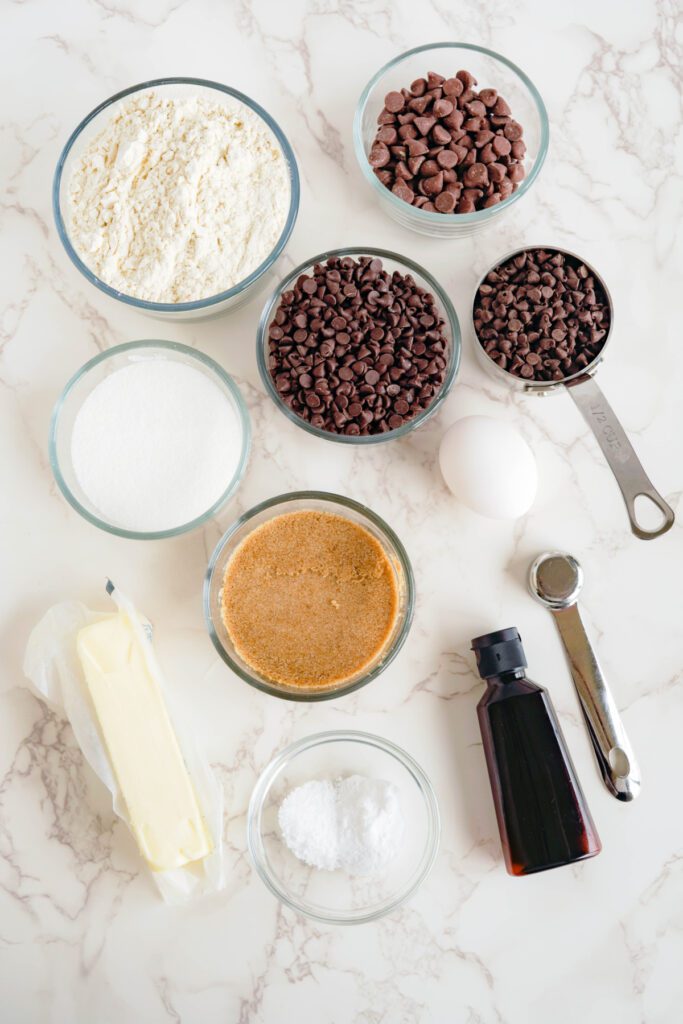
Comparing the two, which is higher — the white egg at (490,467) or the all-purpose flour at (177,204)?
the all-purpose flour at (177,204)

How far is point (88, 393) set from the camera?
1309 mm

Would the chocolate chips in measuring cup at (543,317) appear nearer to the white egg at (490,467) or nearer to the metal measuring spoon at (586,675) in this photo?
the white egg at (490,467)

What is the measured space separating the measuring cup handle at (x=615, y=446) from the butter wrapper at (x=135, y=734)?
0.84 m

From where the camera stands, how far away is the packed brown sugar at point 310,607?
1.25 m

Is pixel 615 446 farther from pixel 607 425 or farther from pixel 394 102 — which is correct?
pixel 394 102

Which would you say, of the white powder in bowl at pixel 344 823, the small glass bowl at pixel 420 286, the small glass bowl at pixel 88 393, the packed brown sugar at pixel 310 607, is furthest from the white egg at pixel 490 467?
the white powder in bowl at pixel 344 823

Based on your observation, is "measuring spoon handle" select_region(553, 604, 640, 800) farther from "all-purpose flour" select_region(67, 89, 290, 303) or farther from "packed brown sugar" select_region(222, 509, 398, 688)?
"all-purpose flour" select_region(67, 89, 290, 303)

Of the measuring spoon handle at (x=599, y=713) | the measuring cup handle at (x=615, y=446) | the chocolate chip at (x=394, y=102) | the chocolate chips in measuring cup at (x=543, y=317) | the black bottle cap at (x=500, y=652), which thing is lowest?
the measuring spoon handle at (x=599, y=713)

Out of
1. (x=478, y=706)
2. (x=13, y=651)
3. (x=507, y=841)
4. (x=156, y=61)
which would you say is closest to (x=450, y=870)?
(x=507, y=841)

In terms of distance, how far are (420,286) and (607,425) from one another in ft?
1.31

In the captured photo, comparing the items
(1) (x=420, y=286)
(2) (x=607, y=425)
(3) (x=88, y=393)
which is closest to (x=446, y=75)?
(1) (x=420, y=286)

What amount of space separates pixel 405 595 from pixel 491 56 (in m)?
0.95

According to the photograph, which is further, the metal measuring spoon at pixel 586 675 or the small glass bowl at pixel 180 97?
the metal measuring spoon at pixel 586 675

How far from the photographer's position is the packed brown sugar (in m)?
1.25
